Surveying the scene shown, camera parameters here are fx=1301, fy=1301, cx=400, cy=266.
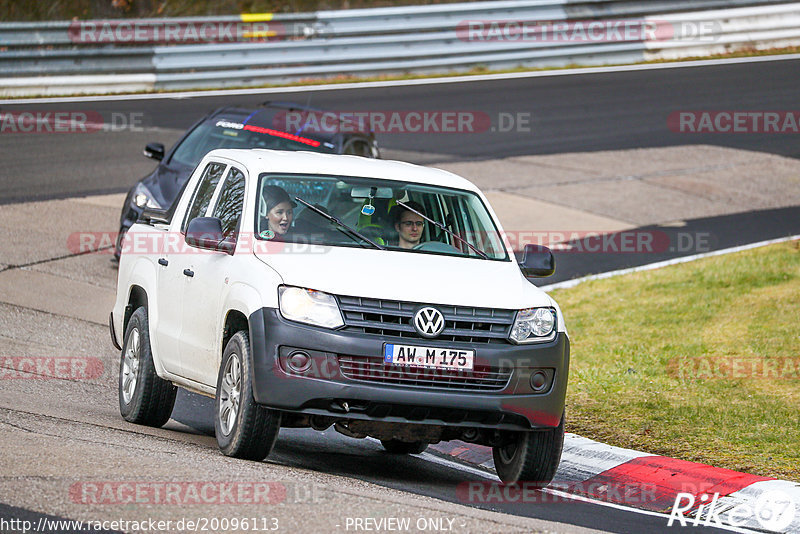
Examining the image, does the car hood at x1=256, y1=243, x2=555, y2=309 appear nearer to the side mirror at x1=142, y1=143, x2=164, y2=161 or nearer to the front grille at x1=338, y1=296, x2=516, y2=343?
the front grille at x1=338, y1=296, x2=516, y2=343

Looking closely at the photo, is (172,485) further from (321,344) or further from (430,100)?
(430,100)

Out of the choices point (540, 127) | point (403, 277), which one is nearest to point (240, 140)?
point (403, 277)

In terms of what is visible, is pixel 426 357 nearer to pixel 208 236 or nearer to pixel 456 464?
pixel 208 236

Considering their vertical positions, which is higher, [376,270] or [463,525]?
[376,270]

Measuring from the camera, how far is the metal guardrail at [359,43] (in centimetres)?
2464

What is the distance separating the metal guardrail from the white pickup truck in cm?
1686

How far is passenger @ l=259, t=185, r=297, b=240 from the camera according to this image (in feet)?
25.7

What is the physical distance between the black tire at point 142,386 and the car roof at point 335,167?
1.35 m

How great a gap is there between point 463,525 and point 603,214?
13.4 m

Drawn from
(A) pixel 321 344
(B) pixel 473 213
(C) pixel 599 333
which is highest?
(B) pixel 473 213

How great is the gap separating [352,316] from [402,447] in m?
2.23

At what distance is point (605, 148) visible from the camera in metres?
23.0

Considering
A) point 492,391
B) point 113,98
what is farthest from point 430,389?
point 113,98

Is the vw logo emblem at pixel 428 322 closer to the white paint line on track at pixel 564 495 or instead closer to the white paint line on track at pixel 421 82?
the white paint line on track at pixel 564 495
